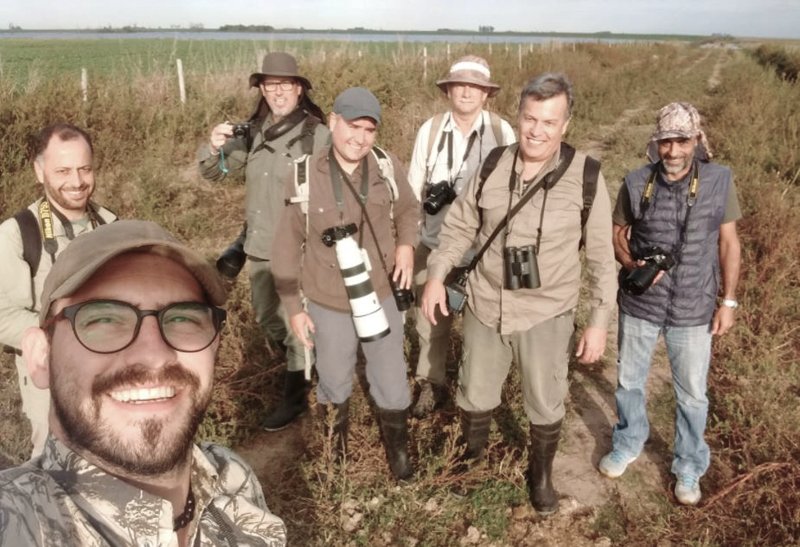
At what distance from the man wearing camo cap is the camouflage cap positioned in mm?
2006

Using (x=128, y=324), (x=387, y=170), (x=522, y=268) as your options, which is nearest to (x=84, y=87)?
(x=387, y=170)

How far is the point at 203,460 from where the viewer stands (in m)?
1.20

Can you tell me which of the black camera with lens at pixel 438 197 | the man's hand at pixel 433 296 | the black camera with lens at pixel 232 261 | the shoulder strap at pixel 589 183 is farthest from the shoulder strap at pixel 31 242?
the shoulder strap at pixel 589 183

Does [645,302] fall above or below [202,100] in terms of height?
below

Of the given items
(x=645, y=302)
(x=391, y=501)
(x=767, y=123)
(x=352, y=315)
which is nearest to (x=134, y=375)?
(x=352, y=315)

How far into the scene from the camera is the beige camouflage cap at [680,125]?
7.70 feet

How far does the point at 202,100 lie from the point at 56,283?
31.9 feet

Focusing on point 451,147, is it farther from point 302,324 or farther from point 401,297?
point 302,324

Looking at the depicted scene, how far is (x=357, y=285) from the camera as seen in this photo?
2516 mm

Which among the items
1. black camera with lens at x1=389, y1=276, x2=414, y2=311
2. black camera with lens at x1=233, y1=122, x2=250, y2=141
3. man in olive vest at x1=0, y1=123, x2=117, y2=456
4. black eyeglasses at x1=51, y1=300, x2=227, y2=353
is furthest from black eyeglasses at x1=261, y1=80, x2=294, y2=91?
black eyeglasses at x1=51, y1=300, x2=227, y2=353

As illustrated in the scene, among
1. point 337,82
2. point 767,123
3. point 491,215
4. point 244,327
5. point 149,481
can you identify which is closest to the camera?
point 149,481

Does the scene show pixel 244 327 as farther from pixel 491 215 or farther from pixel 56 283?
pixel 56 283

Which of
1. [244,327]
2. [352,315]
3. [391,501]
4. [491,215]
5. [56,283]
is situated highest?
[56,283]

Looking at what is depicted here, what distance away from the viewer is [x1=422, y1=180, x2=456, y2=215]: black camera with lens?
3215mm
